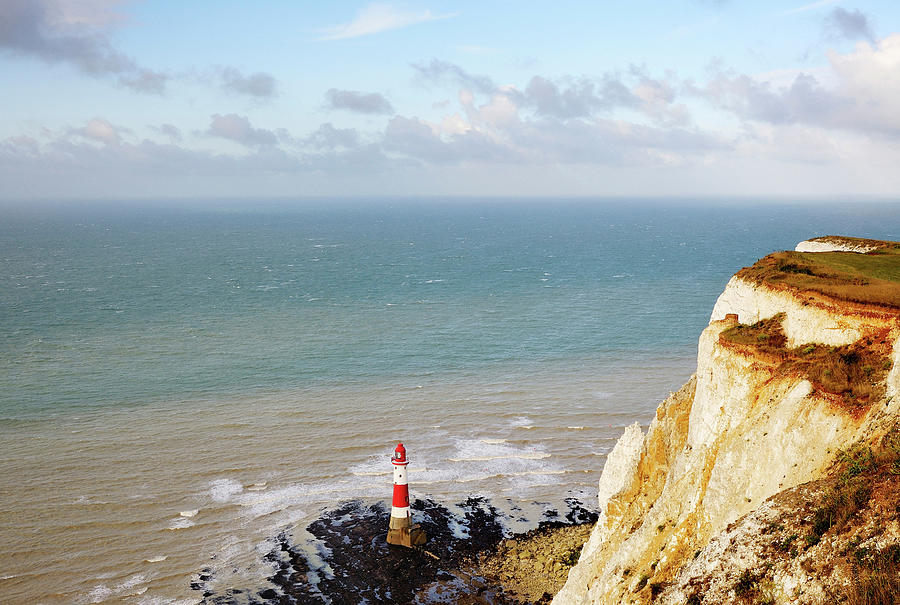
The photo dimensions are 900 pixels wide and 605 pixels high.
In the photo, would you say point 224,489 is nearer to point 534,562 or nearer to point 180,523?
point 180,523

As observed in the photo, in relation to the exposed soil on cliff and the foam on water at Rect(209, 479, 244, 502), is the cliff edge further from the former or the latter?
the foam on water at Rect(209, 479, 244, 502)

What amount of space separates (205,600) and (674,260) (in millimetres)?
113289

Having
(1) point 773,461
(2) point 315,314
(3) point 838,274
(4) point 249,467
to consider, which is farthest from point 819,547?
(2) point 315,314

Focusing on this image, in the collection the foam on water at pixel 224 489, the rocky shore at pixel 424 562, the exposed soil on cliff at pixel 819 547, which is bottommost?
the rocky shore at pixel 424 562

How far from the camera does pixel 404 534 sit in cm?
3016

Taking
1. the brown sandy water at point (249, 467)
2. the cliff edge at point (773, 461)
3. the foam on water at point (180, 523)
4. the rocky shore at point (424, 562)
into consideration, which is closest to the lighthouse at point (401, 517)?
the rocky shore at point (424, 562)

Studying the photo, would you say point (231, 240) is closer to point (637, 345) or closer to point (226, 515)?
point (637, 345)

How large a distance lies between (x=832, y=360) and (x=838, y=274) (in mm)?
7002

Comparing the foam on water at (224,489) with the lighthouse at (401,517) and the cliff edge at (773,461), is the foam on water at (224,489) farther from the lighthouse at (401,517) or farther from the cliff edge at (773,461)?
the cliff edge at (773,461)

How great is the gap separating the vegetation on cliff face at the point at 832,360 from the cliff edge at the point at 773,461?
0.04 metres

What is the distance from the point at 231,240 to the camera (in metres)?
173

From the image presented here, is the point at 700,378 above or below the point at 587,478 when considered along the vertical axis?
above

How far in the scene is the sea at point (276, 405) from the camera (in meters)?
30.8

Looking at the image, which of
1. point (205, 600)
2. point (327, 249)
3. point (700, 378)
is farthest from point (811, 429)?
point (327, 249)
